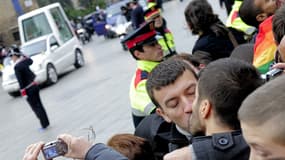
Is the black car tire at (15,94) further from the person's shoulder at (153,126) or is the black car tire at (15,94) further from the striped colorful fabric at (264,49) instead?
the striped colorful fabric at (264,49)

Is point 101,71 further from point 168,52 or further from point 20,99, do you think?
point 168,52

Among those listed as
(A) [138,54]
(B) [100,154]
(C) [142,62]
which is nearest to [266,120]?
(B) [100,154]

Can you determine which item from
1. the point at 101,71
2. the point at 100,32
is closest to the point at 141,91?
the point at 101,71

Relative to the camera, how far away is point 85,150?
6.33 feet

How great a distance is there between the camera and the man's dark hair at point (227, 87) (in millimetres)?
1615

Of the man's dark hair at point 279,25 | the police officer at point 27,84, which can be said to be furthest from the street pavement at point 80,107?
the man's dark hair at point 279,25

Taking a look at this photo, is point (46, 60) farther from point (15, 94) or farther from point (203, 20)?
point (203, 20)

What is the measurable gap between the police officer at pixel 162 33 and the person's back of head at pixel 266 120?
310cm

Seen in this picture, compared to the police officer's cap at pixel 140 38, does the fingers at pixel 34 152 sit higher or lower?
higher

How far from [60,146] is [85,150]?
0.09 m

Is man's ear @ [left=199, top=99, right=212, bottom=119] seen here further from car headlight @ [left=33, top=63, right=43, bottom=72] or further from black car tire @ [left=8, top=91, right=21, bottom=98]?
black car tire @ [left=8, top=91, right=21, bottom=98]

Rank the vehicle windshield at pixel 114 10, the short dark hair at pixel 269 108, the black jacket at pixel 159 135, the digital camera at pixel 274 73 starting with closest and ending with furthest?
the short dark hair at pixel 269 108
the digital camera at pixel 274 73
the black jacket at pixel 159 135
the vehicle windshield at pixel 114 10

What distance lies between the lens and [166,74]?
Result: 221cm

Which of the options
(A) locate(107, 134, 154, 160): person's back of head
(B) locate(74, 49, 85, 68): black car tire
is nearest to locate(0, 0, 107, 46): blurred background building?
(B) locate(74, 49, 85, 68): black car tire
